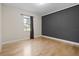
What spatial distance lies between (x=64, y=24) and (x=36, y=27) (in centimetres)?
288

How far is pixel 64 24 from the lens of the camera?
4.70 meters

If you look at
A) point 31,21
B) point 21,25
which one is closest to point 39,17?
point 31,21

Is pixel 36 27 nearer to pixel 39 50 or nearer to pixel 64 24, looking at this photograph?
pixel 64 24

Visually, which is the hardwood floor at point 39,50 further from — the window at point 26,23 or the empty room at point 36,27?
the window at point 26,23

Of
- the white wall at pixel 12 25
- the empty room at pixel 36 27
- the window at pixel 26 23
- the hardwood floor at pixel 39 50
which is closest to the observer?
the hardwood floor at pixel 39 50

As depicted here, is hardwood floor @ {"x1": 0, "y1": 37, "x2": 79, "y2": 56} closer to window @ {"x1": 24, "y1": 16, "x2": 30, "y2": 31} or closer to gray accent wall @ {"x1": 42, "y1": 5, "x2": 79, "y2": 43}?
gray accent wall @ {"x1": 42, "y1": 5, "x2": 79, "y2": 43}

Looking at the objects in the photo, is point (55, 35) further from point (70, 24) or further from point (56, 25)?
point (70, 24)

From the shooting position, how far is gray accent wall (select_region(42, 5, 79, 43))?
3.99 m

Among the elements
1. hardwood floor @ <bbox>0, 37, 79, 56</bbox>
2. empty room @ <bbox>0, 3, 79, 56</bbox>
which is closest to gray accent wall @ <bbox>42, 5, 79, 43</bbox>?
empty room @ <bbox>0, 3, 79, 56</bbox>

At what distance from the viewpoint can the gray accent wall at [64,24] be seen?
3.99 meters

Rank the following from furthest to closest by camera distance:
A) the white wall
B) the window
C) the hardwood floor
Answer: the window → the white wall → the hardwood floor

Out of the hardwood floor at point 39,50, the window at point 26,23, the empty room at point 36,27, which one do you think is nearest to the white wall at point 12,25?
the empty room at point 36,27

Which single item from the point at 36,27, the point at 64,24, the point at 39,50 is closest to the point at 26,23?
the point at 36,27

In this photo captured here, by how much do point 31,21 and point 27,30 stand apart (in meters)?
0.83
